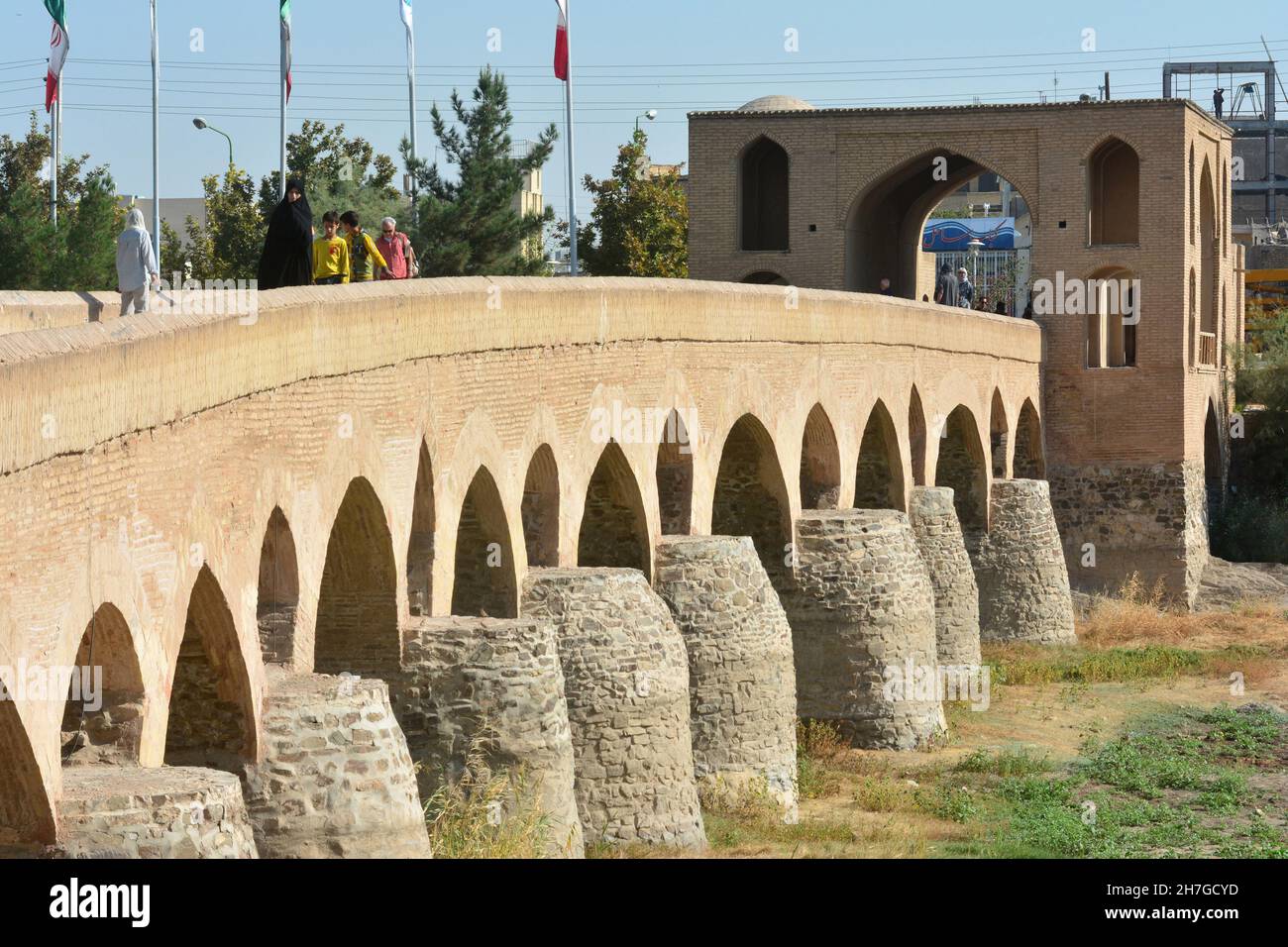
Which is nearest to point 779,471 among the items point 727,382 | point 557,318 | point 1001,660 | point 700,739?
point 727,382

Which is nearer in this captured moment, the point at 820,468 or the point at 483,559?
the point at 483,559

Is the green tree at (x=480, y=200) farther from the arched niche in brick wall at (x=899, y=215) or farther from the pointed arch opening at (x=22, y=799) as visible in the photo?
the pointed arch opening at (x=22, y=799)

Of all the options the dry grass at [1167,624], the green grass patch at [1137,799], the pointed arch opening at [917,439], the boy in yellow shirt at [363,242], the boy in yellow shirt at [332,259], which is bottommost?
the green grass patch at [1137,799]

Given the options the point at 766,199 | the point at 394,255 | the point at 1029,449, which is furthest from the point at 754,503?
the point at 766,199

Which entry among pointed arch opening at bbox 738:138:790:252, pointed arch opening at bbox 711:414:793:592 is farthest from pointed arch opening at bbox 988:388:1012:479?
pointed arch opening at bbox 711:414:793:592

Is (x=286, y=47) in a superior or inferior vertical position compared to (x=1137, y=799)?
superior

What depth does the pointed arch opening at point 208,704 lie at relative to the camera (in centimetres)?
1003

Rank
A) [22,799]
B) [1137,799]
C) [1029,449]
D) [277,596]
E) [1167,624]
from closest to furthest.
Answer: [22,799], [277,596], [1137,799], [1167,624], [1029,449]

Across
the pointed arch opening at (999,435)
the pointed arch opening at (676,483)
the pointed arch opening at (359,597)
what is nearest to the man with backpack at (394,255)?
the pointed arch opening at (676,483)

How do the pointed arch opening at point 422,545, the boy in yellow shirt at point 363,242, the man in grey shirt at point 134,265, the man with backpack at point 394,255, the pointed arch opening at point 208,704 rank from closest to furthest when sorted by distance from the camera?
the pointed arch opening at point 208,704 < the man in grey shirt at point 134,265 < the pointed arch opening at point 422,545 < the boy in yellow shirt at point 363,242 < the man with backpack at point 394,255

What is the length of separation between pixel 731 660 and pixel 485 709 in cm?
429

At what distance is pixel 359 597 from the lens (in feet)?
40.6

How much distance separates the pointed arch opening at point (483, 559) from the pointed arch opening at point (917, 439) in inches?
451

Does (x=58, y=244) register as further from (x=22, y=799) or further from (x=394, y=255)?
(x=22, y=799)
